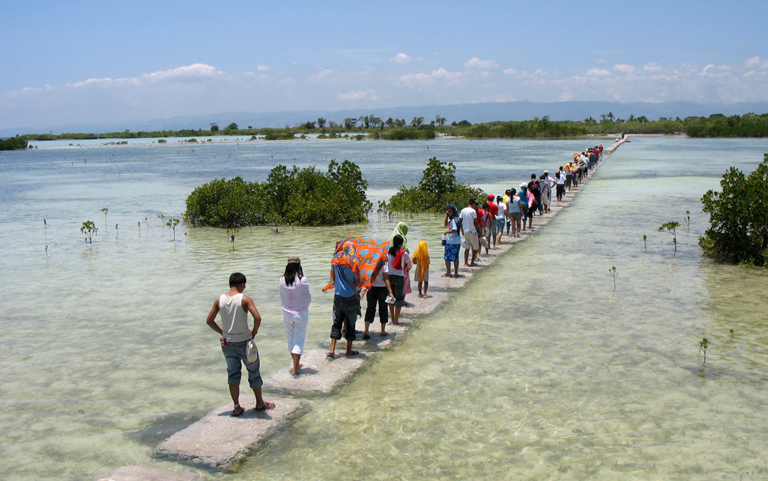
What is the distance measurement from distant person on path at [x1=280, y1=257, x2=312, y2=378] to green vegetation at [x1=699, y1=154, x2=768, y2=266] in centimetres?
1039

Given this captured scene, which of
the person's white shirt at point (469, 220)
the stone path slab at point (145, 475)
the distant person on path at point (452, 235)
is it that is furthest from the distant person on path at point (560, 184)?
the stone path slab at point (145, 475)

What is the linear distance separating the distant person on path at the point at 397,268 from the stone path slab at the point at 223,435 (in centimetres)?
291

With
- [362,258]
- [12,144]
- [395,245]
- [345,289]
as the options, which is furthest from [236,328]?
[12,144]

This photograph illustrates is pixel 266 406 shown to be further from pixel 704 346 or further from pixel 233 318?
pixel 704 346

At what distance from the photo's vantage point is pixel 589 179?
35938 mm

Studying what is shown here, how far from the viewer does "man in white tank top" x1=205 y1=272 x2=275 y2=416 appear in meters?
5.80

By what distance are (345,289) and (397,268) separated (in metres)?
1.52

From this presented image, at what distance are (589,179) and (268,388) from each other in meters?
32.2

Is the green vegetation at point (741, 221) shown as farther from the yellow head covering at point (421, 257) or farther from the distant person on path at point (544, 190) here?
the yellow head covering at point (421, 257)

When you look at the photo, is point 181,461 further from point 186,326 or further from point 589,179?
point 589,179

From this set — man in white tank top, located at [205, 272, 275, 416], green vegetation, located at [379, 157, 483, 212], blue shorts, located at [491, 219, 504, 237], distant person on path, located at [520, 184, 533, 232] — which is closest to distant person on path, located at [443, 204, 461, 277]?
blue shorts, located at [491, 219, 504, 237]

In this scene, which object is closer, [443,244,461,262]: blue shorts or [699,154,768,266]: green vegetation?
[443,244,461,262]: blue shorts

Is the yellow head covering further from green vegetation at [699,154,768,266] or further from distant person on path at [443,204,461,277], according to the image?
green vegetation at [699,154,768,266]

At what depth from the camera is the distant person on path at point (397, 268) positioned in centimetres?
868
